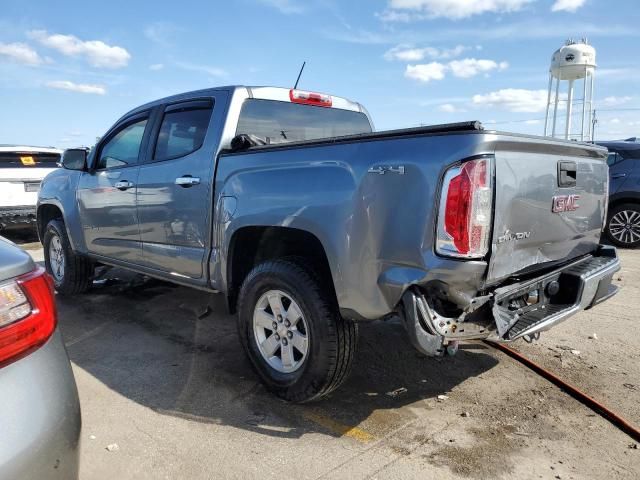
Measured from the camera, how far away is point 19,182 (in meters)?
9.05

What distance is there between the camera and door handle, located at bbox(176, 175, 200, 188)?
12.3ft

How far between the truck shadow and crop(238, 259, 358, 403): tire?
185mm

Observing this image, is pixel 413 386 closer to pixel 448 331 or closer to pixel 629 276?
pixel 448 331

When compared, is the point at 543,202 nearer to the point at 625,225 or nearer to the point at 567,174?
the point at 567,174

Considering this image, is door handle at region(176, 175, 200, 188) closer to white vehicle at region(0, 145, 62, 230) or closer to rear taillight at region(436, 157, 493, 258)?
rear taillight at region(436, 157, 493, 258)

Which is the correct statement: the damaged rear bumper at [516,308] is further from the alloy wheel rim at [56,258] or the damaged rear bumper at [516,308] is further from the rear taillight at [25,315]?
the alloy wheel rim at [56,258]

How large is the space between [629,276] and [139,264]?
589cm

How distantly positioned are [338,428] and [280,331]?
2.22 ft

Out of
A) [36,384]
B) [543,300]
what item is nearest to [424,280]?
[543,300]

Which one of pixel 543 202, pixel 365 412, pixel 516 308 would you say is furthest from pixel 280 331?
pixel 543 202

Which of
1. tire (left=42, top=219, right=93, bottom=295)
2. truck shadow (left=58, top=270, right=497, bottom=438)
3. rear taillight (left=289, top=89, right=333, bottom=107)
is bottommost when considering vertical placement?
truck shadow (left=58, top=270, right=497, bottom=438)

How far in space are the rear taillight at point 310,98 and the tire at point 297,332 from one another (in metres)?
1.74

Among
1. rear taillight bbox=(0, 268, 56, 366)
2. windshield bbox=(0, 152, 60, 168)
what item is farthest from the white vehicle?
rear taillight bbox=(0, 268, 56, 366)

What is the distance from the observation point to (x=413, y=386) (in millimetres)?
3572
